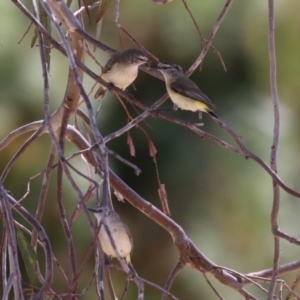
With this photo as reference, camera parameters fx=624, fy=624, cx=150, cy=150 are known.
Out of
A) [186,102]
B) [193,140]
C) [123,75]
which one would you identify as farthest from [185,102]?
[193,140]

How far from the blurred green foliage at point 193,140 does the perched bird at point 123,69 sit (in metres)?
0.45

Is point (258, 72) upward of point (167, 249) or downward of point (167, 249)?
upward

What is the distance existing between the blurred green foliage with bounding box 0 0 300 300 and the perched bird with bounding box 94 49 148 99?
0.45 m

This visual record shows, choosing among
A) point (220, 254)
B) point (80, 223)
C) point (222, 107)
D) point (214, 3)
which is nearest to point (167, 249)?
point (220, 254)

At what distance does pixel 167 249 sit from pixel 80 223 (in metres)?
0.53

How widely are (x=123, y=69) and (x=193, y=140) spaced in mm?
1221

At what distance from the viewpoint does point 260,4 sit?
3.35 meters

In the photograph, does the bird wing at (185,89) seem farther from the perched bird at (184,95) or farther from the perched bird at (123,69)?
the perched bird at (123,69)

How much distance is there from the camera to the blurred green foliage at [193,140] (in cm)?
267

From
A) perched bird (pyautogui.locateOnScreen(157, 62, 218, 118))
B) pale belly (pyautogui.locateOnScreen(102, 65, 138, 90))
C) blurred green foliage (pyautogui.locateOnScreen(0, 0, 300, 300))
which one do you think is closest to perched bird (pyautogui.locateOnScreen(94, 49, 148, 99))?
pale belly (pyautogui.locateOnScreen(102, 65, 138, 90))

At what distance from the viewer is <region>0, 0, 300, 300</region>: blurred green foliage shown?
8.75ft

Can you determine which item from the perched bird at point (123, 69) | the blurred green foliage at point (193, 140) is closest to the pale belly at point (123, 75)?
the perched bird at point (123, 69)

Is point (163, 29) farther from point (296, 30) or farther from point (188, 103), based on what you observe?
point (188, 103)

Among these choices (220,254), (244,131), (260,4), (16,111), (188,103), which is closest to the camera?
(188,103)
